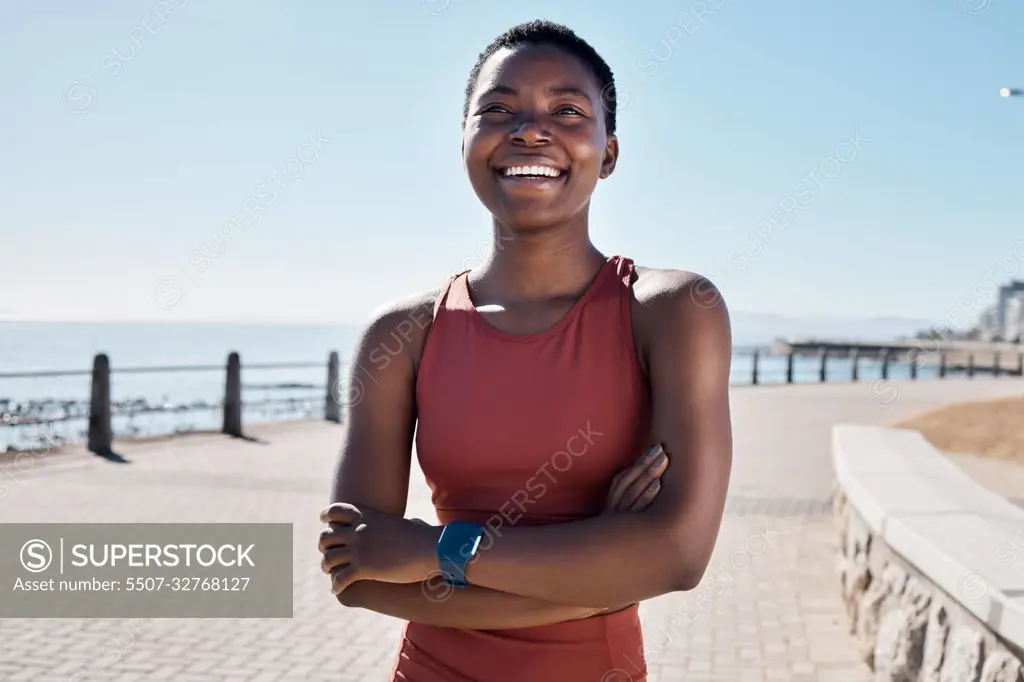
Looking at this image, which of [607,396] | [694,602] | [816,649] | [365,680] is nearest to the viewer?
[607,396]

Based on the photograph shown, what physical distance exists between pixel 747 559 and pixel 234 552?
421 centimetres

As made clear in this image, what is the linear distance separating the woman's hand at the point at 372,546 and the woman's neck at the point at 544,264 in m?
0.48

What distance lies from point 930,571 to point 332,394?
49.2 ft

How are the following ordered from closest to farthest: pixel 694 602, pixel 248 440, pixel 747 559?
pixel 694 602
pixel 747 559
pixel 248 440

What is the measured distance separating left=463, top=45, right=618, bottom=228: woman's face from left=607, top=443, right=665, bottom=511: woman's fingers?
18.7 inches

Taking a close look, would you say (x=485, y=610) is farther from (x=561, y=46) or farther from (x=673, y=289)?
(x=561, y=46)

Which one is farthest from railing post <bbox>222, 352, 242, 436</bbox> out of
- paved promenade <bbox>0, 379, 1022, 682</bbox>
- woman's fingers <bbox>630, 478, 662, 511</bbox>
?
woman's fingers <bbox>630, 478, 662, 511</bbox>

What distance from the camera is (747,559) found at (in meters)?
7.30

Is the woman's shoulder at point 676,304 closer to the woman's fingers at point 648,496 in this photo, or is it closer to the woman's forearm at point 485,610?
the woman's fingers at point 648,496

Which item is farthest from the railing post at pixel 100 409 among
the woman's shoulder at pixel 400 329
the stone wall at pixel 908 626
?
the woman's shoulder at pixel 400 329

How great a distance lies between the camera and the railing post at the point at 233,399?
583 inches

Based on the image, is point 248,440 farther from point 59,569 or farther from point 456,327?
point 456,327

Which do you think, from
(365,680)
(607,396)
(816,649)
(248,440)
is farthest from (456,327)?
(248,440)

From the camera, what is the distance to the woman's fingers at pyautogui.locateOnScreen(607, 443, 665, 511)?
162 cm
